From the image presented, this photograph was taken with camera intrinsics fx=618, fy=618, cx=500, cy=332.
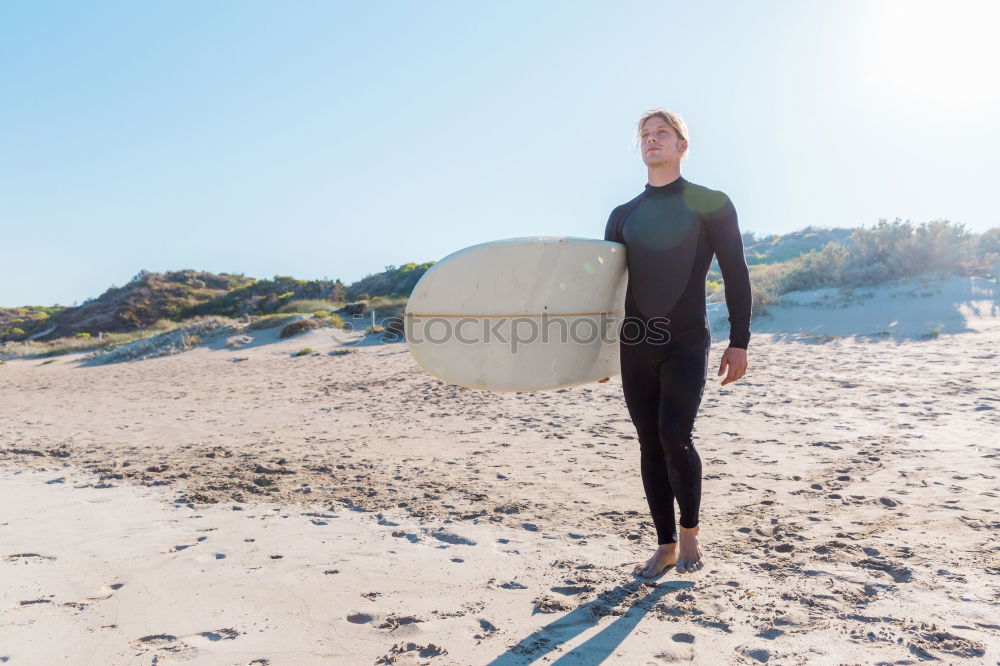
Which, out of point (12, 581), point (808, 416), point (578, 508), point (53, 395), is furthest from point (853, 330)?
point (53, 395)

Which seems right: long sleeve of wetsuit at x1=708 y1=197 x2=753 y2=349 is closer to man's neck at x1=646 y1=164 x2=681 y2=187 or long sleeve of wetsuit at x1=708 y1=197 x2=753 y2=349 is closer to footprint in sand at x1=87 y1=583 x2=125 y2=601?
man's neck at x1=646 y1=164 x2=681 y2=187

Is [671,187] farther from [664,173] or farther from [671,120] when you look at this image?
[671,120]

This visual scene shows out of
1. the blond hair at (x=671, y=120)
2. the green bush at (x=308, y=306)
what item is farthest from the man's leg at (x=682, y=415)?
the green bush at (x=308, y=306)

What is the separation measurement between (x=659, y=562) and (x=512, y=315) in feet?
3.85

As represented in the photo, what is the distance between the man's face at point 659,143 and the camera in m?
2.35

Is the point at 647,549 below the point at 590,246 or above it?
below

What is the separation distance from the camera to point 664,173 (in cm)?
239

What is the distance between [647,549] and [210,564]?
1.81 meters

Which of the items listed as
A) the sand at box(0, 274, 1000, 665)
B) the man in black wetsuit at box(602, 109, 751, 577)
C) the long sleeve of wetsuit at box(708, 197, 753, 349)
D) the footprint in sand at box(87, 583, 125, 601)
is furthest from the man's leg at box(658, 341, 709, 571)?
the footprint in sand at box(87, 583, 125, 601)

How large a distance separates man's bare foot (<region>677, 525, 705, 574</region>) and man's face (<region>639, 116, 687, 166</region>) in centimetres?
141

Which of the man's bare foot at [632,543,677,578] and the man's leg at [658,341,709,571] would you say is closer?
the man's leg at [658,341,709,571]

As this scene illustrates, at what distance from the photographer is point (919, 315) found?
9.31 metres

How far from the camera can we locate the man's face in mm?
2348

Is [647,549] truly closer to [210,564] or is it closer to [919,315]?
[210,564]
